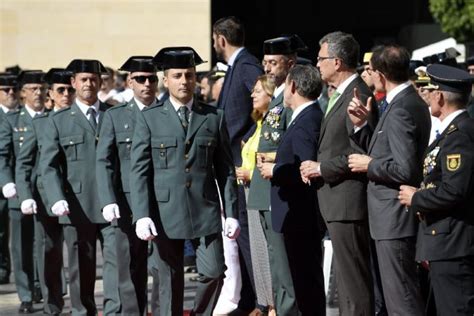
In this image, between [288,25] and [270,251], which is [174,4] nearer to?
[288,25]

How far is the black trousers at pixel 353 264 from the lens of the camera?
976 centimetres

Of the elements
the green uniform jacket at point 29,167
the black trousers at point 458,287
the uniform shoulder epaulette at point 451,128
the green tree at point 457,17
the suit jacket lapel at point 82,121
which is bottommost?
the black trousers at point 458,287

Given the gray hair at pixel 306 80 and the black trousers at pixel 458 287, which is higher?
the gray hair at pixel 306 80

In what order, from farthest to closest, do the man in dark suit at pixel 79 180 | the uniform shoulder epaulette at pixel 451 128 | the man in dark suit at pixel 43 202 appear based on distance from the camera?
the man in dark suit at pixel 43 202, the man in dark suit at pixel 79 180, the uniform shoulder epaulette at pixel 451 128

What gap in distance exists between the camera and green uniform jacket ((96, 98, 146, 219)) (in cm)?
1126

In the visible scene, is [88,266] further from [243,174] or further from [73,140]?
[243,174]

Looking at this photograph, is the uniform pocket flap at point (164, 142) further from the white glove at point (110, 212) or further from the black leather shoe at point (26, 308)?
the black leather shoe at point (26, 308)

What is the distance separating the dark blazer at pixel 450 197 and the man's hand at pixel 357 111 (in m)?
0.84

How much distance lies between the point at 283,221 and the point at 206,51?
15.5 metres

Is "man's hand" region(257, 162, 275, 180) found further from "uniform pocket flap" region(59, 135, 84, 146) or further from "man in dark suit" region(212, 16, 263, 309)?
"uniform pocket flap" region(59, 135, 84, 146)

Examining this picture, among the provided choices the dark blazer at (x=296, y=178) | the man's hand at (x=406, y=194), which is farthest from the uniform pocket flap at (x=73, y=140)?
the man's hand at (x=406, y=194)

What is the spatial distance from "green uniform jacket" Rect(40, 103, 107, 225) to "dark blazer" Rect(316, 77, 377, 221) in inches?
103

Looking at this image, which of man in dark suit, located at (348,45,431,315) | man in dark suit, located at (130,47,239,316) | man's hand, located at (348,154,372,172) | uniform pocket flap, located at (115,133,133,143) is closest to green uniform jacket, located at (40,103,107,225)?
uniform pocket flap, located at (115,133,133,143)

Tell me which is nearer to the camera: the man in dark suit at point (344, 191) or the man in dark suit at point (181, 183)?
the man in dark suit at point (344, 191)
